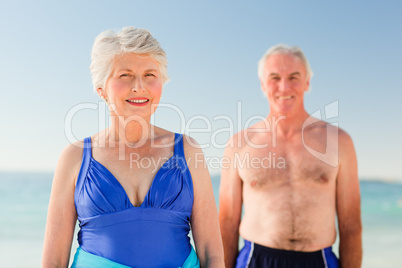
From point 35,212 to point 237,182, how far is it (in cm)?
1596

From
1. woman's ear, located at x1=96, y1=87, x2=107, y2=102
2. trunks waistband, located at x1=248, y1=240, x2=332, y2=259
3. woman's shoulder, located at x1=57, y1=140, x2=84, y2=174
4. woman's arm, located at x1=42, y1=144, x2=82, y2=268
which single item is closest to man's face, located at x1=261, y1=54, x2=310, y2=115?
trunks waistband, located at x1=248, y1=240, x2=332, y2=259

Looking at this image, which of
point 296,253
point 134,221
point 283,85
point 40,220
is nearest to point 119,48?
point 134,221

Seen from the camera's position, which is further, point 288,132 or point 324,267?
point 288,132

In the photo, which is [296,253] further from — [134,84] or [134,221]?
[134,84]

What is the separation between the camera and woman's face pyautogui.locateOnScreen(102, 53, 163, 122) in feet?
7.88

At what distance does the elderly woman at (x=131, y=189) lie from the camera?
229 cm

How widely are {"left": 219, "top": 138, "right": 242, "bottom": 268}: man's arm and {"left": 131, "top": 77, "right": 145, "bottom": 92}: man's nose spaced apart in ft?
5.34

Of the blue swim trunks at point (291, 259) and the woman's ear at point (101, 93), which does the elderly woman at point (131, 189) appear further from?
the blue swim trunks at point (291, 259)

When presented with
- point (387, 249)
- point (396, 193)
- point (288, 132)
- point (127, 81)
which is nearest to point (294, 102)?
point (288, 132)

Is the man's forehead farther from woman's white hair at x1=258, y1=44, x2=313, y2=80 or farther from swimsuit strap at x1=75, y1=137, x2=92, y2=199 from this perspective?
swimsuit strap at x1=75, y1=137, x2=92, y2=199

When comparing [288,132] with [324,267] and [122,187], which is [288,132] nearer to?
[324,267]

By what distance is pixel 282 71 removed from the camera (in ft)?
12.6

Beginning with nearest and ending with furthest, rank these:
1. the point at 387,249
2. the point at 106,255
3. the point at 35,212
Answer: the point at 106,255
the point at 387,249
the point at 35,212

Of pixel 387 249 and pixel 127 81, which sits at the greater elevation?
pixel 127 81
